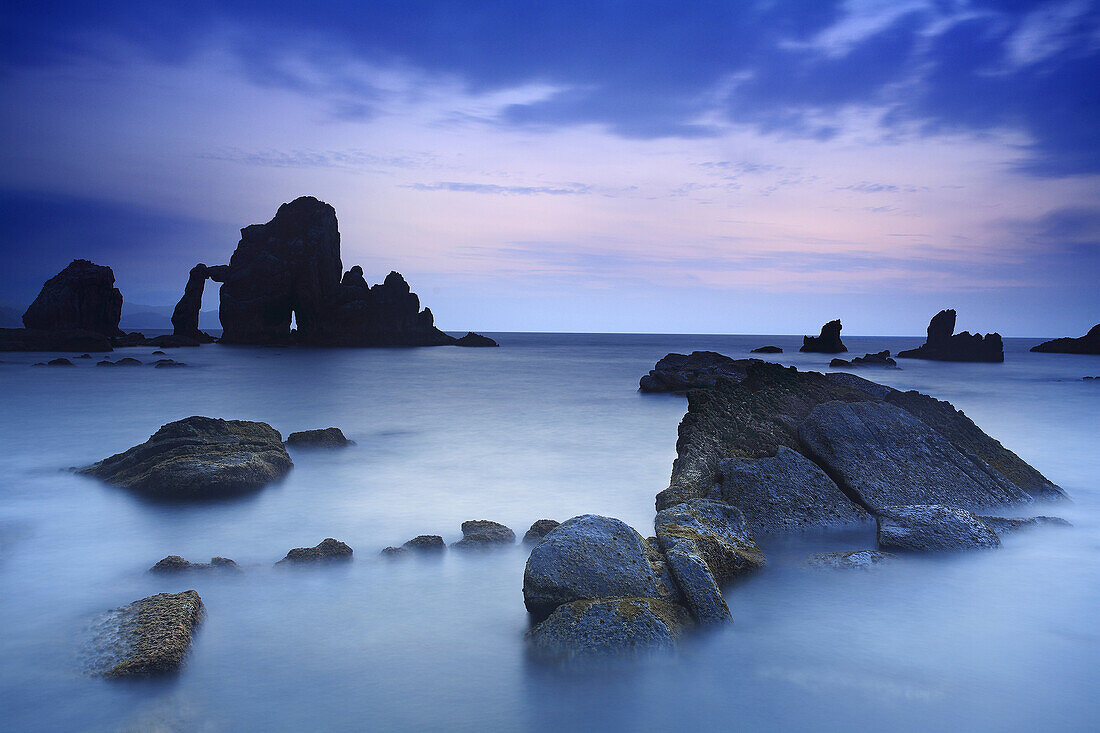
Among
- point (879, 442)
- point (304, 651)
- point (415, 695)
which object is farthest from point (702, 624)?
point (879, 442)

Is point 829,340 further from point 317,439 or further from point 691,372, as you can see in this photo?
point 317,439

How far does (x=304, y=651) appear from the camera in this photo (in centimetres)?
467

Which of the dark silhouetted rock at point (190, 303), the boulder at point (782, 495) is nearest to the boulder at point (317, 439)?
the boulder at point (782, 495)

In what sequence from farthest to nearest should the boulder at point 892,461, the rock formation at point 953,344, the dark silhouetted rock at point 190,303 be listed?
the dark silhouetted rock at point 190,303 → the rock formation at point 953,344 → the boulder at point 892,461

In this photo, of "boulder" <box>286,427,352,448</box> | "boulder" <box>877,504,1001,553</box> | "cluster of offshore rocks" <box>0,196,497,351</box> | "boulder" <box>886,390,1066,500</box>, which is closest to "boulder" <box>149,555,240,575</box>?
"boulder" <box>877,504,1001,553</box>

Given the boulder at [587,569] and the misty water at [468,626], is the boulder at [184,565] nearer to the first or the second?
the misty water at [468,626]

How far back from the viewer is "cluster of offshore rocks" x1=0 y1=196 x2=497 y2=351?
71062 millimetres

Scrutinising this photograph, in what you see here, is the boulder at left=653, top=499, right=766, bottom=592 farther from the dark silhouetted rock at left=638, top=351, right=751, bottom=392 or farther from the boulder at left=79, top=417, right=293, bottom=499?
the dark silhouetted rock at left=638, top=351, right=751, bottom=392

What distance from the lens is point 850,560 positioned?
19.9 ft

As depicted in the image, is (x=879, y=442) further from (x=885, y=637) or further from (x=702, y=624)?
(x=702, y=624)

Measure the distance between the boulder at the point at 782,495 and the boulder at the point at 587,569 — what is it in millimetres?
2375

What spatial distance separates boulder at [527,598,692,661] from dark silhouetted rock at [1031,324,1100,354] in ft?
346

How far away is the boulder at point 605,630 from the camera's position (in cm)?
429

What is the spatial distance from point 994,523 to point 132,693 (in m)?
8.10
